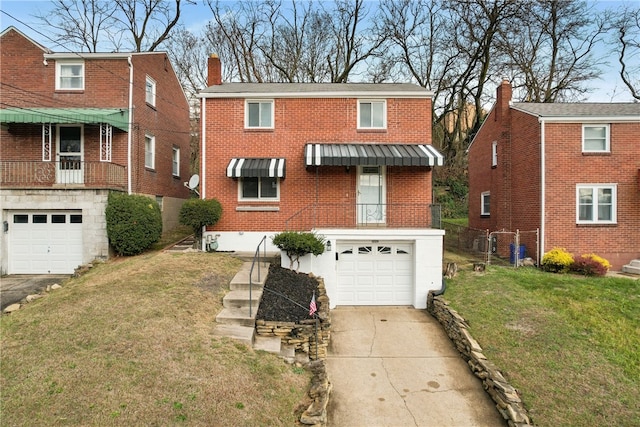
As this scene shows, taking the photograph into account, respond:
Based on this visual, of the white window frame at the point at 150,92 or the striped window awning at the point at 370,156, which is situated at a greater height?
the white window frame at the point at 150,92

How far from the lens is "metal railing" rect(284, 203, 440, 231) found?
43.8 ft

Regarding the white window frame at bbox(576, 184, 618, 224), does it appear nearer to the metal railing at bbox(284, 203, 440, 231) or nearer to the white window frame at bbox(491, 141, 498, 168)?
the white window frame at bbox(491, 141, 498, 168)

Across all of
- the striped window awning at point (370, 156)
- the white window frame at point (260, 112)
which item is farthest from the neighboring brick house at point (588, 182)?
the white window frame at point (260, 112)

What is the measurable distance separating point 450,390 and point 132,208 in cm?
1231

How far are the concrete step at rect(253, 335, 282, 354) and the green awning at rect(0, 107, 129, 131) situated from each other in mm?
11515

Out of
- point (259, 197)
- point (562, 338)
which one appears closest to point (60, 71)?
point (259, 197)

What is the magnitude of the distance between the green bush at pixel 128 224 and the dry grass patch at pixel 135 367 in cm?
427

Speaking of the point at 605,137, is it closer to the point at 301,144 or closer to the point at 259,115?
the point at 301,144

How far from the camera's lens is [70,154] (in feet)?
48.3

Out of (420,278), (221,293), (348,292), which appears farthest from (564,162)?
(221,293)

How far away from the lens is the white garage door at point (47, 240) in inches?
521

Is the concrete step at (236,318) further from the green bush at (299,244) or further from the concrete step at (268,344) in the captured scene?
the green bush at (299,244)

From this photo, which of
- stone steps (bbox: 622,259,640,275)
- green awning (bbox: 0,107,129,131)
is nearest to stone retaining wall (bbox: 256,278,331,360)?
green awning (bbox: 0,107,129,131)

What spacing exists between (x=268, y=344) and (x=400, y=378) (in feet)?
10.0
